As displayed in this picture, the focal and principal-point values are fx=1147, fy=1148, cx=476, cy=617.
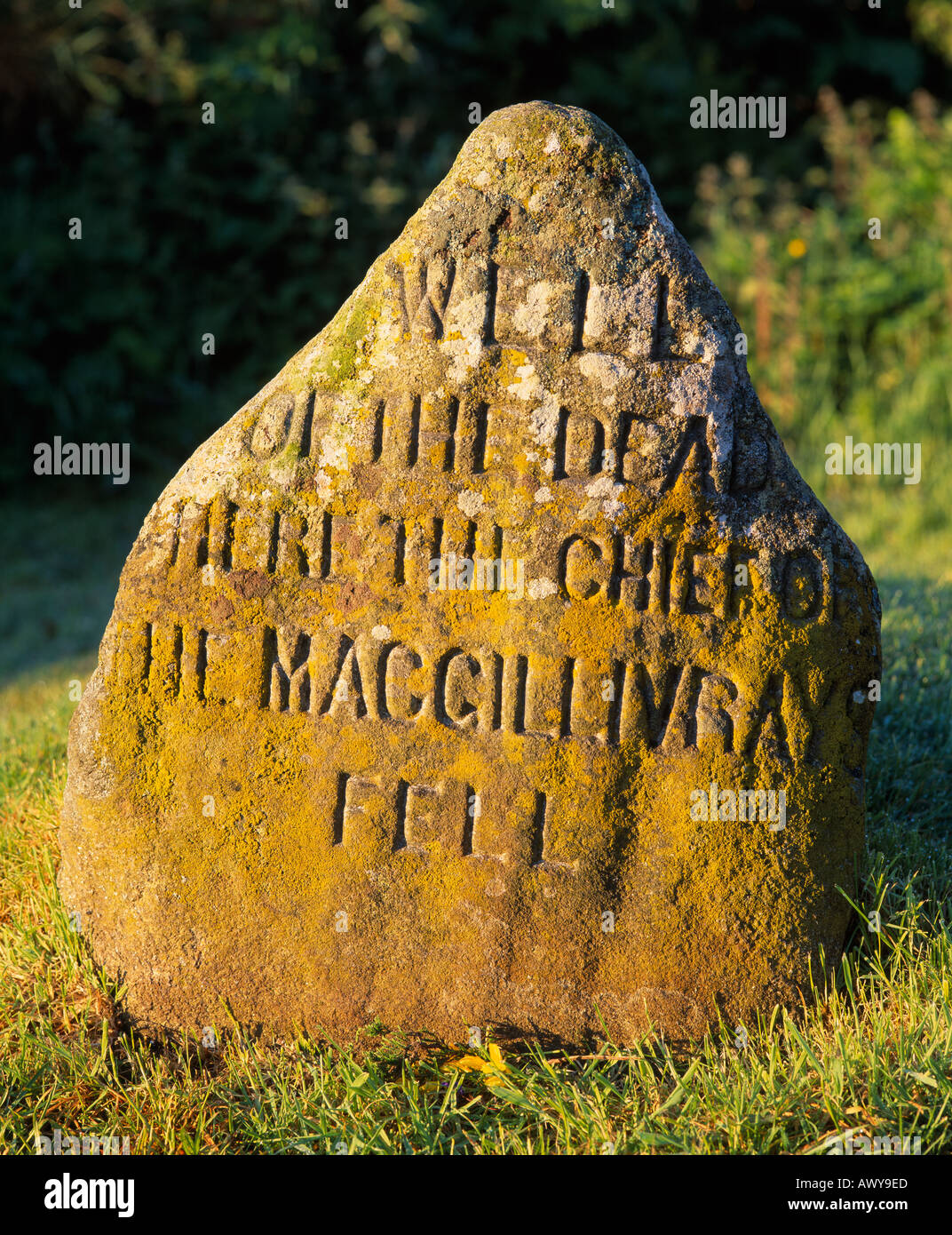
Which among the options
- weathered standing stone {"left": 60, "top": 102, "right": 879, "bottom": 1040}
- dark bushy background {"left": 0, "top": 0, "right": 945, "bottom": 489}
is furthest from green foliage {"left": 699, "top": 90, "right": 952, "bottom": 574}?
weathered standing stone {"left": 60, "top": 102, "right": 879, "bottom": 1040}

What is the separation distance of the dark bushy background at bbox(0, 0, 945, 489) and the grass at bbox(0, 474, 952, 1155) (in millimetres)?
5310

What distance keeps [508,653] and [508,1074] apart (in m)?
0.88

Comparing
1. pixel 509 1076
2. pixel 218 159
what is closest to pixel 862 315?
pixel 218 159

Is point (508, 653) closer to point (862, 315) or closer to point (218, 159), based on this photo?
point (862, 315)

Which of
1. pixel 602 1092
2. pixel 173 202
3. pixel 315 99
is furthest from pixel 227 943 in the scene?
pixel 315 99

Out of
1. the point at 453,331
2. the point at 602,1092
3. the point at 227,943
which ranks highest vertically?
the point at 453,331

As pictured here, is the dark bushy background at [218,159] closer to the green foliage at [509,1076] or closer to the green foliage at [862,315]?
the green foliage at [862,315]

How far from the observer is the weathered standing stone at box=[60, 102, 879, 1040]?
245cm

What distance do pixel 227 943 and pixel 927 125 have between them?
294 inches

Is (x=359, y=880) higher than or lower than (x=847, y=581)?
lower

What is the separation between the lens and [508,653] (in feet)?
8.15

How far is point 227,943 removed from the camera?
8.32ft

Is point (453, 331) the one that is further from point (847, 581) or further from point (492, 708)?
point (847, 581)

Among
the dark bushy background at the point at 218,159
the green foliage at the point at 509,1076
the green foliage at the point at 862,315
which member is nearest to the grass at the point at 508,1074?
the green foliage at the point at 509,1076
